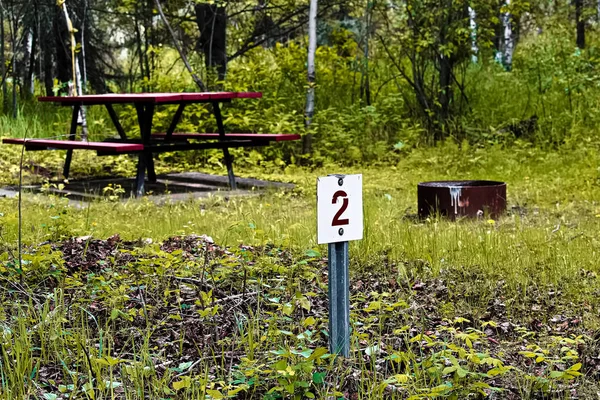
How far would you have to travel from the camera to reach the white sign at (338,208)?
3.01 metres

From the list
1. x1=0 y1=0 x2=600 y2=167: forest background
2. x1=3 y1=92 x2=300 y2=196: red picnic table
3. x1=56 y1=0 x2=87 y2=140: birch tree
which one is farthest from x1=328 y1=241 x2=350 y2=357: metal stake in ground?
x1=0 y1=0 x2=600 y2=167: forest background

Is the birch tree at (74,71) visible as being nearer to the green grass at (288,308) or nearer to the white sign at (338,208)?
the green grass at (288,308)

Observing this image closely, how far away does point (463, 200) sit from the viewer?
22.9 feet

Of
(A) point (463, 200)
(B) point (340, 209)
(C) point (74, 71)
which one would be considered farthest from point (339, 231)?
(C) point (74, 71)

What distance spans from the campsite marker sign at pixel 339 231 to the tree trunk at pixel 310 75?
910 cm

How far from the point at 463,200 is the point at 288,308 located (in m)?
3.71

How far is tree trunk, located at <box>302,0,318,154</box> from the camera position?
12.0 metres

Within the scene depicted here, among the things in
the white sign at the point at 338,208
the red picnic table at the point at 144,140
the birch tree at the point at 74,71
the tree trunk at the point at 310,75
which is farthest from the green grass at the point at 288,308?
the tree trunk at the point at 310,75

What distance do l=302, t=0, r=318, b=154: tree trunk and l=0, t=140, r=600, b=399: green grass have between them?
4.89 m

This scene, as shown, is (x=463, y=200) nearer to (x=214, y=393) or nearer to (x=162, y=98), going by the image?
(x=162, y=98)

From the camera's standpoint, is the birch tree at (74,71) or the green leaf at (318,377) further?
the birch tree at (74,71)

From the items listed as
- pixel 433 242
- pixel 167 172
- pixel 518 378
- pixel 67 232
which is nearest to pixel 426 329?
pixel 518 378

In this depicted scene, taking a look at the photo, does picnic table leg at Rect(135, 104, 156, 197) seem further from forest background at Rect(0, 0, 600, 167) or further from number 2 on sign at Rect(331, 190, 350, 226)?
number 2 on sign at Rect(331, 190, 350, 226)

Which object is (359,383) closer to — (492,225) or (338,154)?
Result: (492,225)
